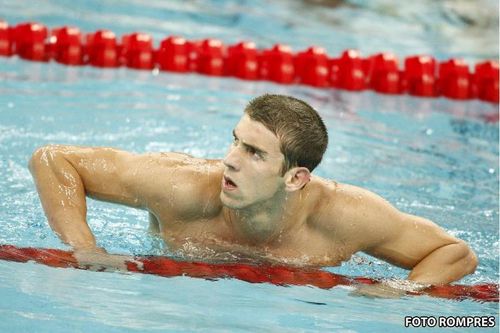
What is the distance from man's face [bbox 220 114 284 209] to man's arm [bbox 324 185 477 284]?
0.42 metres

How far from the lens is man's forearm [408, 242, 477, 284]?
3395 millimetres

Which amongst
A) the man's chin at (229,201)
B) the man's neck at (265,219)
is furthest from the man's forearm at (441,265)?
the man's chin at (229,201)

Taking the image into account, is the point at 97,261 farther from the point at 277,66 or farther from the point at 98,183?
the point at 277,66

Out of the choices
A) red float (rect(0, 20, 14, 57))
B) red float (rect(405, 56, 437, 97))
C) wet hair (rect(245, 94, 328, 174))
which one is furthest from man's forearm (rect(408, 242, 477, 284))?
red float (rect(0, 20, 14, 57))

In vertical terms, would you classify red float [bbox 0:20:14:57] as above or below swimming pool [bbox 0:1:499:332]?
above

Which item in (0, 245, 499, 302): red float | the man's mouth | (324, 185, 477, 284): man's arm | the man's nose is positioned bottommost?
(0, 245, 499, 302): red float

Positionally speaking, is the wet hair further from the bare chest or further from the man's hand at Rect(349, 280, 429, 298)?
the man's hand at Rect(349, 280, 429, 298)

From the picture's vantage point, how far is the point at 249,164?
3041mm

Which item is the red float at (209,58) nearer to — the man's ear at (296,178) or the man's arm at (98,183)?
the man's arm at (98,183)

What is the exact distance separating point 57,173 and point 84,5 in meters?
6.01

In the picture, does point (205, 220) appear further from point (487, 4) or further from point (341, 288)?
point (487, 4)

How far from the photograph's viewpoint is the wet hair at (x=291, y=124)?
9.87 ft

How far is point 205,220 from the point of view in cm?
340

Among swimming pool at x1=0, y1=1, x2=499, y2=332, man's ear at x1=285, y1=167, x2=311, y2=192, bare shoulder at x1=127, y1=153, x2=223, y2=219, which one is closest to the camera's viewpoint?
swimming pool at x1=0, y1=1, x2=499, y2=332
